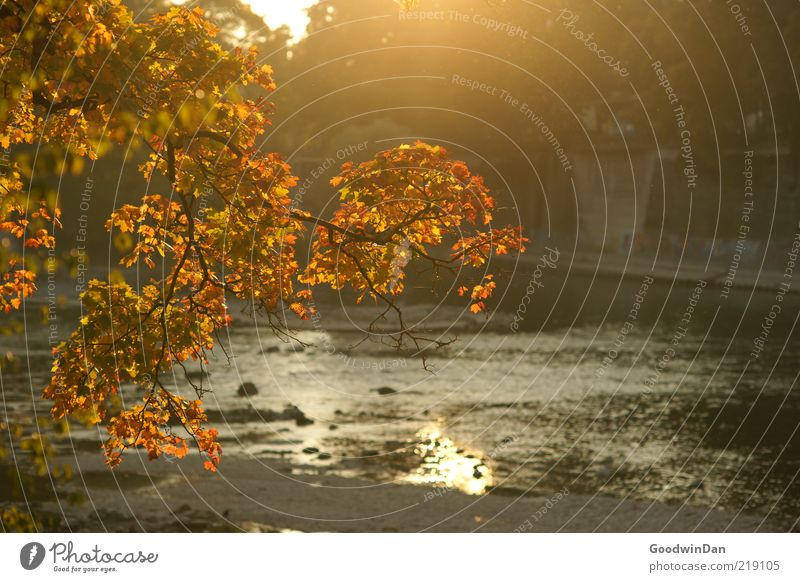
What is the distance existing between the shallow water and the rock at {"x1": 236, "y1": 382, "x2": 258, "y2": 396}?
25cm

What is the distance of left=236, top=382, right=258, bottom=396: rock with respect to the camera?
27475 millimetres

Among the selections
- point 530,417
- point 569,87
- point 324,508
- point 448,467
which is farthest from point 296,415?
point 569,87

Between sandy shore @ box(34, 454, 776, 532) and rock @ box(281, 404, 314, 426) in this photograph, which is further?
rock @ box(281, 404, 314, 426)

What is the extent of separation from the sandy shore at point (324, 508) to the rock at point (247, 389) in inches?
321

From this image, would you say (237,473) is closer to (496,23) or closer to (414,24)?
(496,23)

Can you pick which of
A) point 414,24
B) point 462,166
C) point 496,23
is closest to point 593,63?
point 414,24

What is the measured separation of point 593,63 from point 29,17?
164 ft

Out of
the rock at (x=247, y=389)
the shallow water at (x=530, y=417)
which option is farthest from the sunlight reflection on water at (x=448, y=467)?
the rock at (x=247, y=389)

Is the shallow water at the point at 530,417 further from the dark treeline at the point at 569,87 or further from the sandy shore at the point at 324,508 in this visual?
the dark treeline at the point at 569,87

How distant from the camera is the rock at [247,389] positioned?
27.5 metres

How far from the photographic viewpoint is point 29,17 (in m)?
8.10
